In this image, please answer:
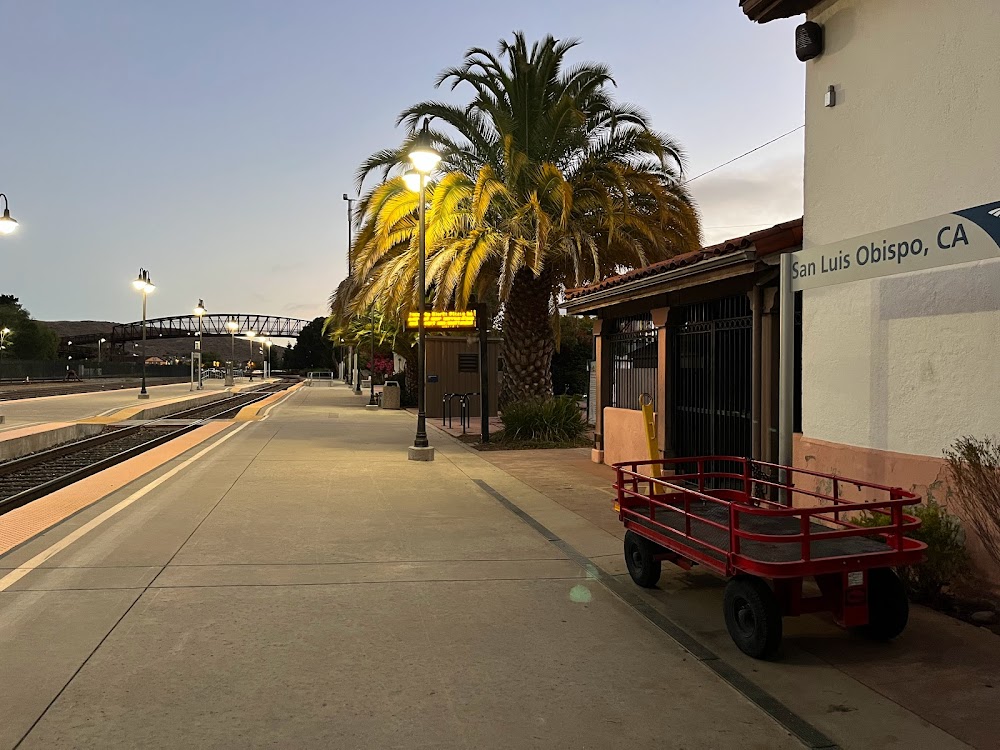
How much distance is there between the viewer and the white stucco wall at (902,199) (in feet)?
19.7

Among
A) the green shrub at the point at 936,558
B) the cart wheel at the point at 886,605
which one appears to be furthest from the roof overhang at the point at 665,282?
the cart wheel at the point at 886,605

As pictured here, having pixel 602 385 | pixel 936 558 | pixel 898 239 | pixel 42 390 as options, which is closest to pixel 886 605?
pixel 936 558

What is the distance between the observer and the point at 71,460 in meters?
19.0

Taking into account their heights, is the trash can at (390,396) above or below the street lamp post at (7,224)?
below

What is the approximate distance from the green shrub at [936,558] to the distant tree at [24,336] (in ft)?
367

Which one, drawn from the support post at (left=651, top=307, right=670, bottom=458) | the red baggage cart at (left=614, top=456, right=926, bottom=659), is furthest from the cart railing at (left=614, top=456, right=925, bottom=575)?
the support post at (left=651, top=307, right=670, bottom=458)

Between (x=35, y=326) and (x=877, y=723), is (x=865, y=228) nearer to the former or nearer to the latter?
(x=877, y=723)

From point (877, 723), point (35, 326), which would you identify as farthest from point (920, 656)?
point (35, 326)

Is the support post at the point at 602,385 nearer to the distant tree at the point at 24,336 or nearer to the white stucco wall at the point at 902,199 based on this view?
the white stucco wall at the point at 902,199

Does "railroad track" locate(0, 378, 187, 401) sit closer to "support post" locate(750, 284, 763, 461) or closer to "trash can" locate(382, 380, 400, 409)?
"trash can" locate(382, 380, 400, 409)

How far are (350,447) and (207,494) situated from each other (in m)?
6.51

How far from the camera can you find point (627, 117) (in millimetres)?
18828

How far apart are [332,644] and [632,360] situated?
9.49m

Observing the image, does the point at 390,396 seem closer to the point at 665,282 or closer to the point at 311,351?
the point at 665,282
